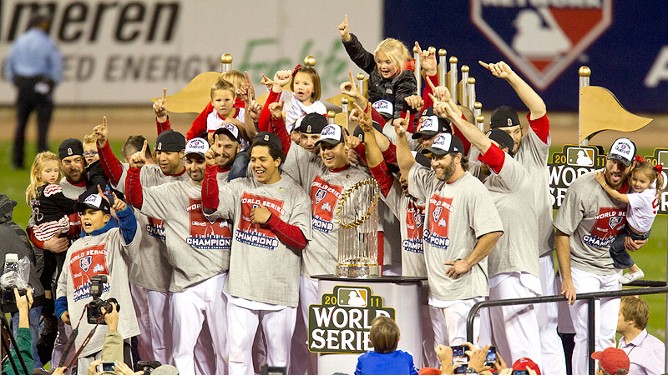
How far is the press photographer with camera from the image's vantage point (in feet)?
25.3

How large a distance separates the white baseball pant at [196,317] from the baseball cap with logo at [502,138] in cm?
162

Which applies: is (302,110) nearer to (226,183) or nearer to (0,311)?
(226,183)

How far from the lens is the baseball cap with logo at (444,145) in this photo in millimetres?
7406

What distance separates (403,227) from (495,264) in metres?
0.51

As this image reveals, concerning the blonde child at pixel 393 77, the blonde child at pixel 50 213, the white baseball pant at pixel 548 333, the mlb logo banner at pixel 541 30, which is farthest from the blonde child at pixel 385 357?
the mlb logo banner at pixel 541 30

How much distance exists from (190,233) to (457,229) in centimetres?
149

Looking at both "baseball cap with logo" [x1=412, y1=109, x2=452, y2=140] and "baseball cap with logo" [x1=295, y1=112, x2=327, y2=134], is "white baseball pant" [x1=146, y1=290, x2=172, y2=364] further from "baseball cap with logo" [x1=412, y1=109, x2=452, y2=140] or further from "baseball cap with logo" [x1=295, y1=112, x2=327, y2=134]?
"baseball cap with logo" [x1=412, y1=109, x2=452, y2=140]

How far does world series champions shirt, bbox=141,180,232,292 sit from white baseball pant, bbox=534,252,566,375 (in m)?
1.71

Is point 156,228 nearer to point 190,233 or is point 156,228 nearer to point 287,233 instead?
point 190,233

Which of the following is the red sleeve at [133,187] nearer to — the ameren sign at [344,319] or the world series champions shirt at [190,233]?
the world series champions shirt at [190,233]

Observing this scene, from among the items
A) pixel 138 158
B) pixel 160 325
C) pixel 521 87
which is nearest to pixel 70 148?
pixel 138 158

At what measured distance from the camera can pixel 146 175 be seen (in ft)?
27.9

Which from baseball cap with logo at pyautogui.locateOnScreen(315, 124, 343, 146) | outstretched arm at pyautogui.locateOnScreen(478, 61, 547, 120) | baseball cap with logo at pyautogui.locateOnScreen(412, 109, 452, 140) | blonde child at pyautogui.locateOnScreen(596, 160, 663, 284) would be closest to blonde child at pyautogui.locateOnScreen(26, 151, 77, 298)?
baseball cap with logo at pyautogui.locateOnScreen(315, 124, 343, 146)

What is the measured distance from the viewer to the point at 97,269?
25.8ft
